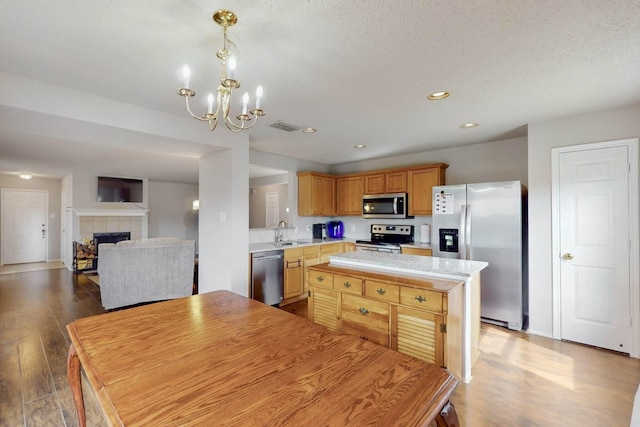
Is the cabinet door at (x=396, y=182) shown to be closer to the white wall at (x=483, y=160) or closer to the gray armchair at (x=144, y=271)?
the white wall at (x=483, y=160)

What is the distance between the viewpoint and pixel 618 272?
2.72 meters

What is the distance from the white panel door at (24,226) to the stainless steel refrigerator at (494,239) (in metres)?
9.62

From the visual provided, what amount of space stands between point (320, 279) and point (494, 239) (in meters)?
2.17

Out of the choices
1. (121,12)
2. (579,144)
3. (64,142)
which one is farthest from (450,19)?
(64,142)

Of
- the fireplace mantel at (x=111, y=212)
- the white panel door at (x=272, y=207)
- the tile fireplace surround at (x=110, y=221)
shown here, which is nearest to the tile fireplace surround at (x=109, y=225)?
the tile fireplace surround at (x=110, y=221)

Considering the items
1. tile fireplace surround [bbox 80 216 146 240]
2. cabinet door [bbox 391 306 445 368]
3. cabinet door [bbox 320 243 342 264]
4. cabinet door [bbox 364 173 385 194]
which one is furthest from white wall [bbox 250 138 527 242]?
tile fireplace surround [bbox 80 216 146 240]

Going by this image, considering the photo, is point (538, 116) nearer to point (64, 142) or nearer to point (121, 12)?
point (121, 12)

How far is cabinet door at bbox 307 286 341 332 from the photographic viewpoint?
253 centimetres

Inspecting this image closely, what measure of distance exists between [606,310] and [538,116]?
1.97 meters

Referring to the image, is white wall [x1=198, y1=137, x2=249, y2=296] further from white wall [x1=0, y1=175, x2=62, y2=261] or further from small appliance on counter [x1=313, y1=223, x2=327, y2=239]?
white wall [x1=0, y1=175, x2=62, y2=261]

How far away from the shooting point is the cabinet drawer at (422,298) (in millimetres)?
2027

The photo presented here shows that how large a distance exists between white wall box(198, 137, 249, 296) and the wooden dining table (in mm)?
2052

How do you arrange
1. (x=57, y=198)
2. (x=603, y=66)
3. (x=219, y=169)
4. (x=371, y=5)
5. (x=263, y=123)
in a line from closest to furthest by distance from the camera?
1. (x=371, y=5)
2. (x=603, y=66)
3. (x=263, y=123)
4. (x=219, y=169)
5. (x=57, y=198)

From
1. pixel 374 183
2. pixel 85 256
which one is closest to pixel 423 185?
pixel 374 183
